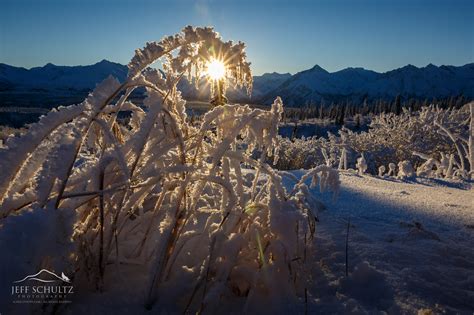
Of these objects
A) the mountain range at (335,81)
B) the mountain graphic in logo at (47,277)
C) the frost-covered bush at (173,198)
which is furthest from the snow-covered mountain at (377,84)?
the mountain graphic in logo at (47,277)

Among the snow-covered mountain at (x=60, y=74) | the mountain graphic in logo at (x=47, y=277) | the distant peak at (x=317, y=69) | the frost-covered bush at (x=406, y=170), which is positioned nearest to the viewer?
the mountain graphic in logo at (x=47, y=277)

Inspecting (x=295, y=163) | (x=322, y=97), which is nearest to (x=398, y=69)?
(x=322, y=97)

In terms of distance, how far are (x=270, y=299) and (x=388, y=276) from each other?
376 millimetres

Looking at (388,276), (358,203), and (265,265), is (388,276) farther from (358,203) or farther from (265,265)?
(358,203)

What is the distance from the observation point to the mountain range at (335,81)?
12039 cm

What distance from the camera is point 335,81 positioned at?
141250 millimetres

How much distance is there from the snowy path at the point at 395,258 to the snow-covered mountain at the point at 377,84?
11370cm

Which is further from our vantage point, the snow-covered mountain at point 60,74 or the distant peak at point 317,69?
the distant peak at point 317,69

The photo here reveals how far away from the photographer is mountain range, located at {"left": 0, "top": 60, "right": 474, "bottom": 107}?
120m

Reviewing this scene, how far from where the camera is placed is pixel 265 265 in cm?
95

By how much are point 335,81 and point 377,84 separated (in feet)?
55.5

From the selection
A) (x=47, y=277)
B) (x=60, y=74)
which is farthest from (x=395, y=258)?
(x=60, y=74)

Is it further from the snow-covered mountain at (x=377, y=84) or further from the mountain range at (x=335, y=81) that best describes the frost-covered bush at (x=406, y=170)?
the snow-covered mountain at (x=377, y=84)

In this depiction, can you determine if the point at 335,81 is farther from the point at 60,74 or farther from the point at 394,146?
the point at 394,146
